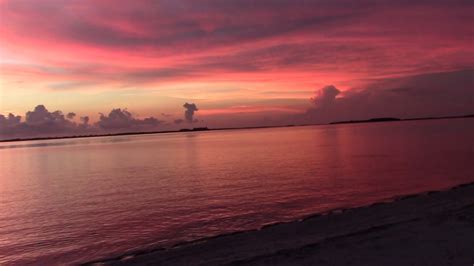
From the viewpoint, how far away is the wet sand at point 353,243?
11.0 meters

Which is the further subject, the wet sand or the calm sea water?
the calm sea water

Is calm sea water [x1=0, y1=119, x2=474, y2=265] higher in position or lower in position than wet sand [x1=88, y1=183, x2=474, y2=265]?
lower

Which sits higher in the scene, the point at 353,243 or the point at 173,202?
the point at 353,243

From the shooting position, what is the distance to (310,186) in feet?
101

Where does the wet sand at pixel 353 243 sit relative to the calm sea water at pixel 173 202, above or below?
above

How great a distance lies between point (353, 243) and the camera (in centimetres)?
1250

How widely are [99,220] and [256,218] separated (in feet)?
29.9

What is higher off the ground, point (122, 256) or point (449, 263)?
point (449, 263)

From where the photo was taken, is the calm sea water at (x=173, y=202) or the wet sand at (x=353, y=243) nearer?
the wet sand at (x=353, y=243)

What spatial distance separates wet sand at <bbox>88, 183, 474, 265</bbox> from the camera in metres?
11.0

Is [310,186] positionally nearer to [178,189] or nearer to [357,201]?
[357,201]

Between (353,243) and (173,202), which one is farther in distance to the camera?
(173,202)

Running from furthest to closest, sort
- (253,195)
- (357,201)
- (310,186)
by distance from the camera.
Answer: (310,186), (253,195), (357,201)

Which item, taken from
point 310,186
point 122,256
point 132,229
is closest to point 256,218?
point 132,229
